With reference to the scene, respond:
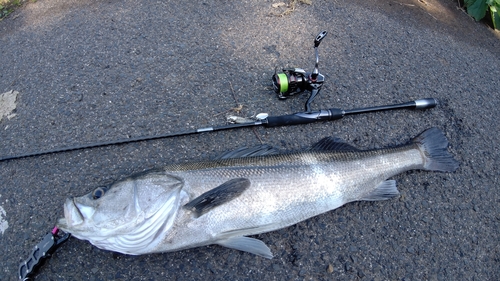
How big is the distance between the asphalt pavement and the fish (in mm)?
319

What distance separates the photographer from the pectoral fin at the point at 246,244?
2.33 m

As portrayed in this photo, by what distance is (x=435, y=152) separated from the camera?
9.54ft

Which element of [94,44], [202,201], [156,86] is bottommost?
[202,201]

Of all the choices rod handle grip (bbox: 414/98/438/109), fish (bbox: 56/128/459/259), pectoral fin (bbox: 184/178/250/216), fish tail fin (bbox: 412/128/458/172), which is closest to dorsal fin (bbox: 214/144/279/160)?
fish (bbox: 56/128/459/259)

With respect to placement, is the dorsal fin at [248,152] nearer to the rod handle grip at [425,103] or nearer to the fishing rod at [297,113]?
the fishing rod at [297,113]

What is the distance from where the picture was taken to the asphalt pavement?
2.59m

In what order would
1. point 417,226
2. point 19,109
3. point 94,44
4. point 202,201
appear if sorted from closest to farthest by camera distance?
1. point 202,201
2. point 417,226
3. point 19,109
4. point 94,44

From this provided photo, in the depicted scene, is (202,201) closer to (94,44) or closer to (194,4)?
(94,44)

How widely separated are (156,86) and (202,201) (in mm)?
1593

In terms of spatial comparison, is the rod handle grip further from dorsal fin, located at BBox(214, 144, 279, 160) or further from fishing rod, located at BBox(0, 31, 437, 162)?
dorsal fin, located at BBox(214, 144, 279, 160)

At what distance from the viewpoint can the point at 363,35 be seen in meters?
3.96

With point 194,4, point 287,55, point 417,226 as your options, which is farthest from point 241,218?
point 194,4

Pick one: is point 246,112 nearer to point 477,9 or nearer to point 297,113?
point 297,113

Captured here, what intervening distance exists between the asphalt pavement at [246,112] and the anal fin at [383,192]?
18cm
